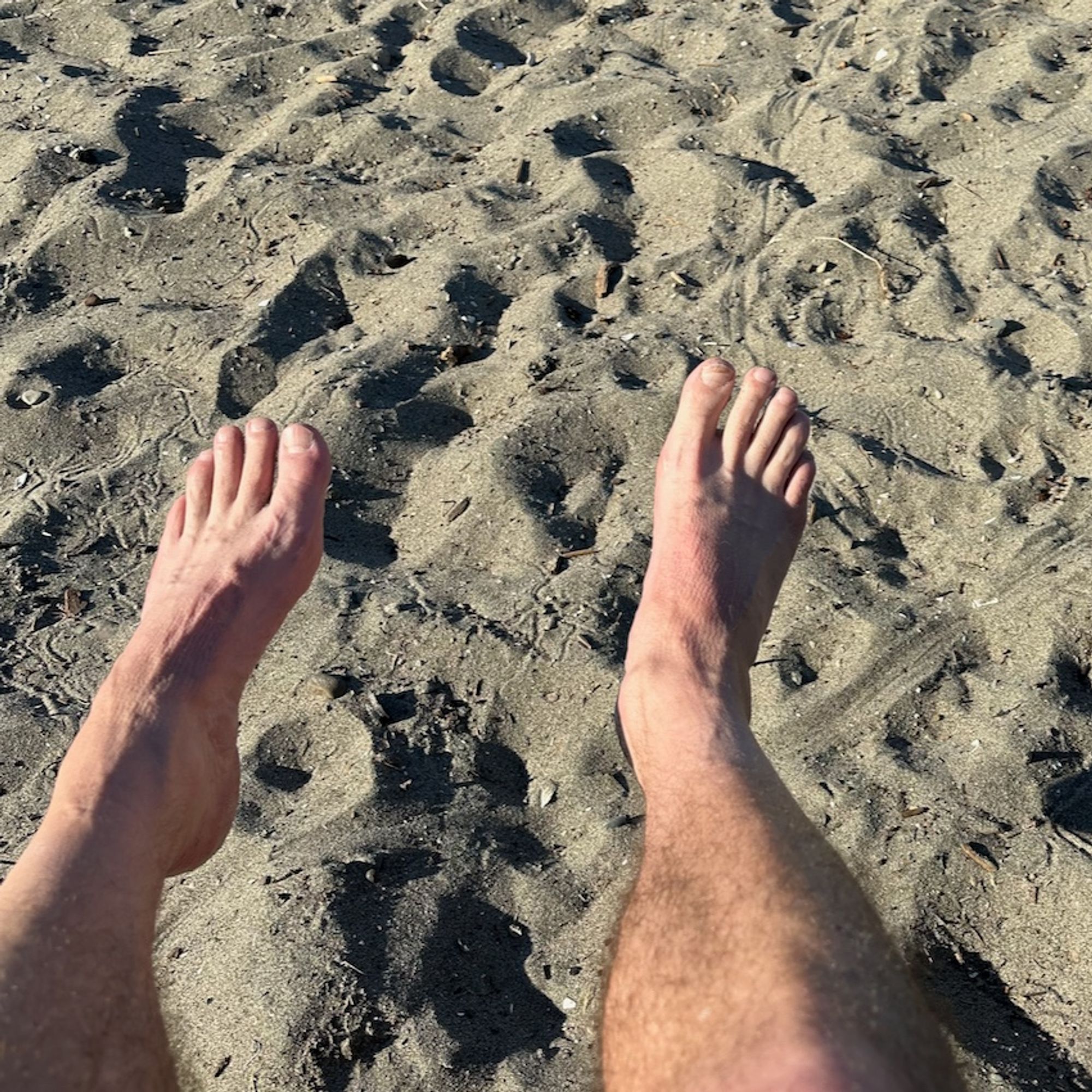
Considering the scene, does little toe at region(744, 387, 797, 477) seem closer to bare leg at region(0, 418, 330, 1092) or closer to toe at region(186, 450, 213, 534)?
bare leg at region(0, 418, 330, 1092)

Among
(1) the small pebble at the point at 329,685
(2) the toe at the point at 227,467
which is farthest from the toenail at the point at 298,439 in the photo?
(1) the small pebble at the point at 329,685

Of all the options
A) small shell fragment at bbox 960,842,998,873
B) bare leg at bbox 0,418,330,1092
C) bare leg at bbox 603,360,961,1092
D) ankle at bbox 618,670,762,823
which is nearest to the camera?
bare leg at bbox 603,360,961,1092

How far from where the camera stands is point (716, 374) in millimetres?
2348

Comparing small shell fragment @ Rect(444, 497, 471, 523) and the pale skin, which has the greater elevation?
the pale skin

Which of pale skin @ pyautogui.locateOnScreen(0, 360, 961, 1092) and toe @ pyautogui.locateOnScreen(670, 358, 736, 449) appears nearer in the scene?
pale skin @ pyautogui.locateOnScreen(0, 360, 961, 1092)

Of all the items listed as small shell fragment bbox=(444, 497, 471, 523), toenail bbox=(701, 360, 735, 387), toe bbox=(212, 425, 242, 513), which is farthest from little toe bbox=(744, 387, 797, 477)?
toe bbox=(212, 425, 242, 513)

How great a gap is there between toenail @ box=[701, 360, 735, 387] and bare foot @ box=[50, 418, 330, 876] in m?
0.68

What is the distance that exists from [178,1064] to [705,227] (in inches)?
84.3

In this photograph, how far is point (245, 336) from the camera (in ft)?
8.93

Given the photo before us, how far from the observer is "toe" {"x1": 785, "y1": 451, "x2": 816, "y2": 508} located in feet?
7.54

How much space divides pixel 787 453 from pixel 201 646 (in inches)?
42.0

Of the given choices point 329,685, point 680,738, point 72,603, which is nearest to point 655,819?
point 680,738

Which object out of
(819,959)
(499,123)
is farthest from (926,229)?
(819,959)

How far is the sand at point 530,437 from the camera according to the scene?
5.72ft
